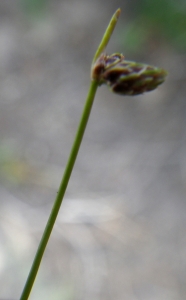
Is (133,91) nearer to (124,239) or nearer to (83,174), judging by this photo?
(124,239)

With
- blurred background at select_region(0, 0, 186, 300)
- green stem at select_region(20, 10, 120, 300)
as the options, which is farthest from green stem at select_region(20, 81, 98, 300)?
blurred background at select_region(0, 0, 186, 300)

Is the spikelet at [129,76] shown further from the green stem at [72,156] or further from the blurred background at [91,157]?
the blurred background at [91,157]

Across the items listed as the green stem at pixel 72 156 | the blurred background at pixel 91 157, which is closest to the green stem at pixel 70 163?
the green stem at pixel 72 156

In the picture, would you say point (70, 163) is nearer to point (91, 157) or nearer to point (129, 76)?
point (129, 76)

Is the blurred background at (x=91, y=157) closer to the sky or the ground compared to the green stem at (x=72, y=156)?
closer to the sky

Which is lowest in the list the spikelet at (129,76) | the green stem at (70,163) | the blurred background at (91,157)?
the green stem at (70,163)

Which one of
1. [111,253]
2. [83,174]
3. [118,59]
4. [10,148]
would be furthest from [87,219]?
[118,59]
